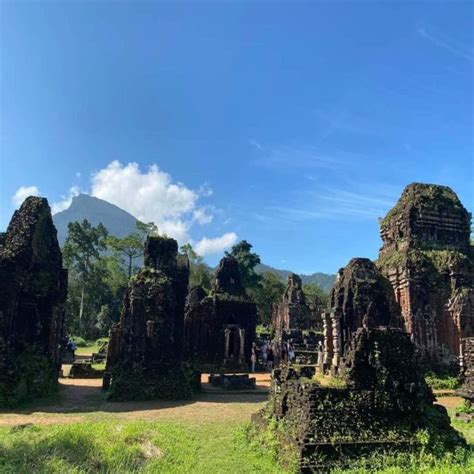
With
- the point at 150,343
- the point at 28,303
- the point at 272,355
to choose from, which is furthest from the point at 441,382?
the point at 28,303

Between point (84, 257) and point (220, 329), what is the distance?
4129 cm

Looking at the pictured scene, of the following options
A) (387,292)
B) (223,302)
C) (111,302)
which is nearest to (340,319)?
(387,292)

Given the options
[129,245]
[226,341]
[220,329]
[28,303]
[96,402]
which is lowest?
[96,402]

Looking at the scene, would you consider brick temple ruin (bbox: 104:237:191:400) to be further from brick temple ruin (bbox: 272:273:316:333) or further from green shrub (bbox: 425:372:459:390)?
brick temple ruin (bbox: 272:273:316:333)

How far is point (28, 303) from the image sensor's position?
18.5 meters

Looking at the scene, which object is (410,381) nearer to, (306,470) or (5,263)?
(306,470)

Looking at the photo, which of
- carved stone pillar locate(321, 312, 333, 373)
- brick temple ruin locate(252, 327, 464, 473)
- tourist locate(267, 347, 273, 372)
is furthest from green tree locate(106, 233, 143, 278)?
brick temple ruin locate(252, 327, 464, 473)

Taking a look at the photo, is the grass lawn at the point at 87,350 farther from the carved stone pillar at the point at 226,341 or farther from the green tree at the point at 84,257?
the carved stone pillar at the point at 226,341

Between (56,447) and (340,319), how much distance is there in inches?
640

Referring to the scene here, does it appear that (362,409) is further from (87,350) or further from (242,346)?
(87,350)

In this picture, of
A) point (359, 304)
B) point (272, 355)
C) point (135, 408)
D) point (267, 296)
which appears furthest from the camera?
point (267, 296)

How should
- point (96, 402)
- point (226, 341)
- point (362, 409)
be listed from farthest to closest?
point (226, 341) → point (96, 402) → point (362, 409)

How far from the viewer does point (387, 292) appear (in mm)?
23391

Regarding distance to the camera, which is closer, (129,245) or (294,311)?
(294,311)
